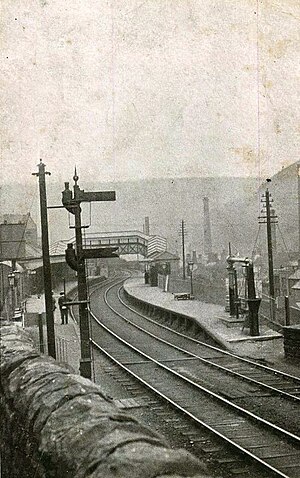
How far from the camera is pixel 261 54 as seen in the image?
836 centimetres

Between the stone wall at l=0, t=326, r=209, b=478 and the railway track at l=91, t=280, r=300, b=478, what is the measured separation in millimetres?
3100

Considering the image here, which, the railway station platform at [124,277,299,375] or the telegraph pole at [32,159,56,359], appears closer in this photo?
the telegraph pole at [32,159,56,359]

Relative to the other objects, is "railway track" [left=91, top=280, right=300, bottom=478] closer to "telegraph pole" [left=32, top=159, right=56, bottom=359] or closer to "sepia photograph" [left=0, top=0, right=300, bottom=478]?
"sepia photograph" [left=0, top=0, right=300, bottom=478]

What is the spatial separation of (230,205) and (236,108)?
62.5 m

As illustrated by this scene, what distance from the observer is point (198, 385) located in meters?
10.4

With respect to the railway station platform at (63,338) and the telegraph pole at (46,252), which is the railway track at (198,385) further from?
the telegraph pole at (46,252)

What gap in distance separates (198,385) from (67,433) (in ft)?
25.8

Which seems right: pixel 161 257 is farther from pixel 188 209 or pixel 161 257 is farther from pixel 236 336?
pixel 188 209

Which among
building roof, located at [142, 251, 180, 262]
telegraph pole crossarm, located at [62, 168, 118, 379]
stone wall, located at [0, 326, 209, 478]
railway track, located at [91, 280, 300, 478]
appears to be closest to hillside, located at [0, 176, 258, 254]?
building roof, located at [142, 251, 180, 262]

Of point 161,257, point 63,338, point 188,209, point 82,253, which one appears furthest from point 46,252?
point 188,209

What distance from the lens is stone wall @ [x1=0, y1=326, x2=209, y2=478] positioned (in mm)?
2205

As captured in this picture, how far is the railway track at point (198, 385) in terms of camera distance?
271 inches

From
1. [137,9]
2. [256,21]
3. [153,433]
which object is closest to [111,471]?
[153,433]

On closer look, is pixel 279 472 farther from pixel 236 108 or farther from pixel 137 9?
pixel 236 108
